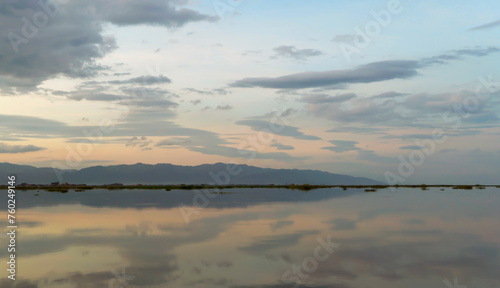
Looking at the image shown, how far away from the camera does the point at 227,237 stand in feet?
97.9

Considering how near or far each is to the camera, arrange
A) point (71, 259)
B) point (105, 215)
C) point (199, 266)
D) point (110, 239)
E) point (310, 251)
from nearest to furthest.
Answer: point (199, 266)
point (71, 259)
point (310, 251)
point (110, 239)
point (105, 215)

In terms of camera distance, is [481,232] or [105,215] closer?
[481,232]

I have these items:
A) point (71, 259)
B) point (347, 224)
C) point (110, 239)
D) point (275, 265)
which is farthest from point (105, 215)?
point (275, 265)

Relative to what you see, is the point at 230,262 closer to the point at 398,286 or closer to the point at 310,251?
the point at 310,251

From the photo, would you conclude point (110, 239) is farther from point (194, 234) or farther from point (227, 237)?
point (227, 237)

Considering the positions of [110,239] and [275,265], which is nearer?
[275,265]

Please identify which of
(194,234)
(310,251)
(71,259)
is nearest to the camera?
(71,259)

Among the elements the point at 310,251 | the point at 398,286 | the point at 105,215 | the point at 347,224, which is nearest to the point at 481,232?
the point at 347,224

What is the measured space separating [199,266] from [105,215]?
27.7 m

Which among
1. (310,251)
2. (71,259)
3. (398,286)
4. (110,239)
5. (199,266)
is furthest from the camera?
(110,239)

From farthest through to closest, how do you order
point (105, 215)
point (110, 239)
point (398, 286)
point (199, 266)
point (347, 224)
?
point (105, 215), point (347, 224), point (110, 239), point (199, 266), point (398, 286)

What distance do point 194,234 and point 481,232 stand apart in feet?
78.0

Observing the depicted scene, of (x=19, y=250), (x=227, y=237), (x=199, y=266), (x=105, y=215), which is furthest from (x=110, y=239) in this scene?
(x=105, y=215)

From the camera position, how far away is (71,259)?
22.6 metres
